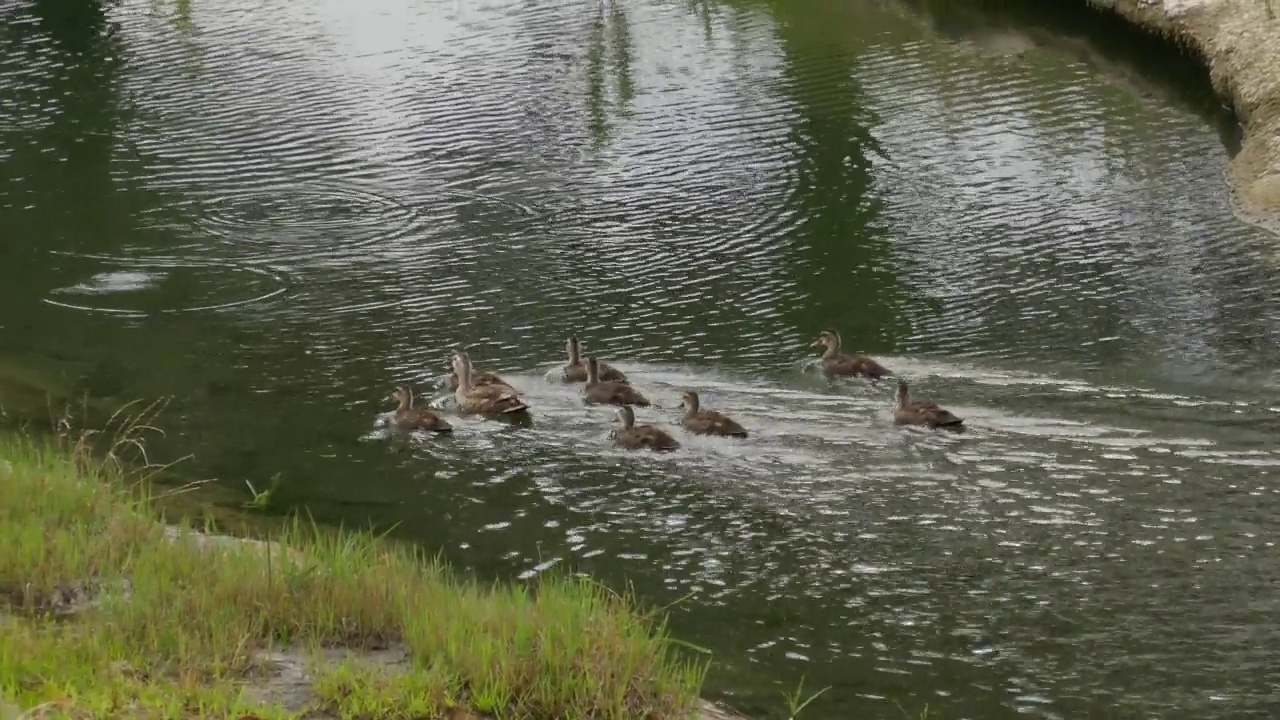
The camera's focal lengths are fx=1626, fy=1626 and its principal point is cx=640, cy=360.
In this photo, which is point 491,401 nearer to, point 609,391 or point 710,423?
point 609,391

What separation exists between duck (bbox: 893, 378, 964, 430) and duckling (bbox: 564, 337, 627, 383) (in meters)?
2.71

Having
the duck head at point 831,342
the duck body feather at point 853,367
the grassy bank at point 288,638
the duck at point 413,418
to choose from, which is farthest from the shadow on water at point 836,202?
the grassy bank at point 288,638

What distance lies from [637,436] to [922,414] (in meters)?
2.42

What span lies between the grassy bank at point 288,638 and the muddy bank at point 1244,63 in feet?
45.7

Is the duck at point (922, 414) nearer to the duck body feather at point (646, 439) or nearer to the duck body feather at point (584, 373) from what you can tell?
the duck body feather at point (646, 439)

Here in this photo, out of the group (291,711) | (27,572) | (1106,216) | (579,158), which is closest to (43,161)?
(579,158)

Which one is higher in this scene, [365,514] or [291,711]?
[291,711]

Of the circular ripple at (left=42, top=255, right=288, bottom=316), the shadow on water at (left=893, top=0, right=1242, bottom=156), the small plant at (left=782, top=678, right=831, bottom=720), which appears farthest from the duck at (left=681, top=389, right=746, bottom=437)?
the shadow on water at (left=893, top=0, right=1242, bottom=156)

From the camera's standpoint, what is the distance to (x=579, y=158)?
937 inches

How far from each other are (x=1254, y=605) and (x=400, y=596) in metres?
5.66

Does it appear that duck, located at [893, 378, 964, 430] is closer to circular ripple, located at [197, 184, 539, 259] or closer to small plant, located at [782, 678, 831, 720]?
small plant, located at [782, 678, 831, 720]

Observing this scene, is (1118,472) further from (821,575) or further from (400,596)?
(400,596)

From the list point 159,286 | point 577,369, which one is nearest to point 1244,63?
point 577,369

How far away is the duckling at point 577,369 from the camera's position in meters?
15.3
